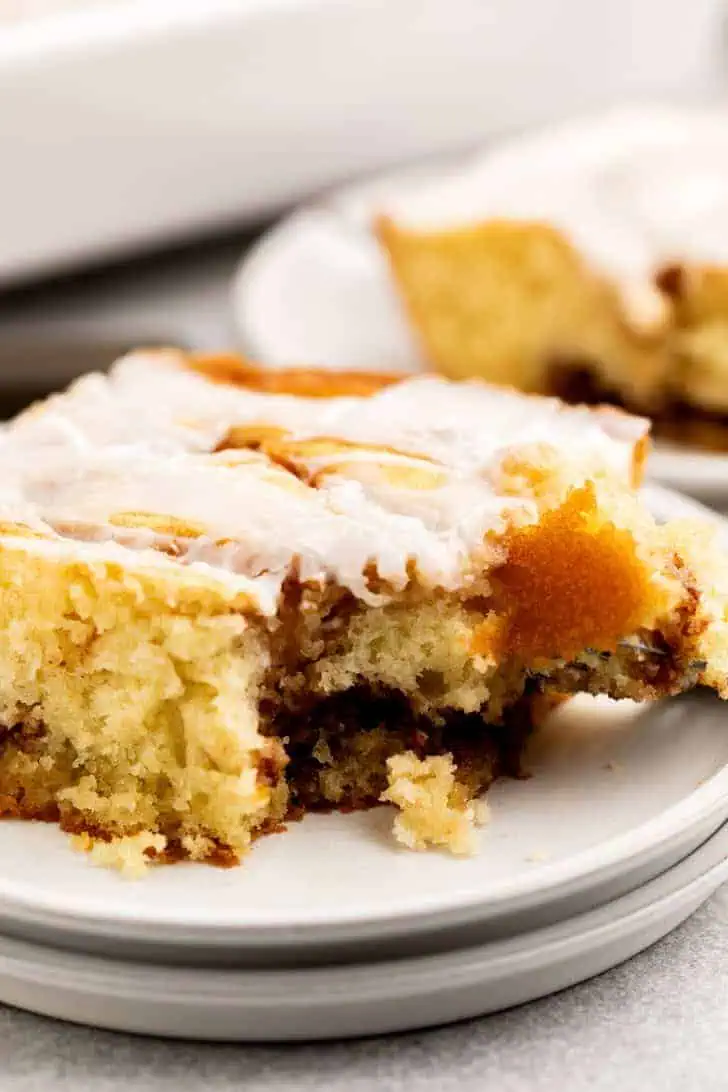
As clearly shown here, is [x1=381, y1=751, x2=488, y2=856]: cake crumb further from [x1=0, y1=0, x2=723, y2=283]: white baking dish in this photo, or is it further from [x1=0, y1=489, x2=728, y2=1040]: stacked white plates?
[x1=0, y1=0, x2=723, y2=283]: white baking dish

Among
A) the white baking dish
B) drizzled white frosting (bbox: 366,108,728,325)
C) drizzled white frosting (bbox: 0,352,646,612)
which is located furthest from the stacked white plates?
the white baking dish

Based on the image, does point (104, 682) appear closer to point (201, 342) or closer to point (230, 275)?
point (201, 342)

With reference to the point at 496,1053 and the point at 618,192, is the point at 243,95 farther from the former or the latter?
the point at 496,1053

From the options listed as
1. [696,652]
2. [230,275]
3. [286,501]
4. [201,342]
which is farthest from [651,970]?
[230,275]

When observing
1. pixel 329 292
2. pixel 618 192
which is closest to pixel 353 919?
pixel 618 192

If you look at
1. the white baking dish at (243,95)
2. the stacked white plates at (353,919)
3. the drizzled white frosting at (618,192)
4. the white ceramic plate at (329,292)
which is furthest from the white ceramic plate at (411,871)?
the white baking dish at (243,95)

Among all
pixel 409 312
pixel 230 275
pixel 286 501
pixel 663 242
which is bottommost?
pixel 230 275
